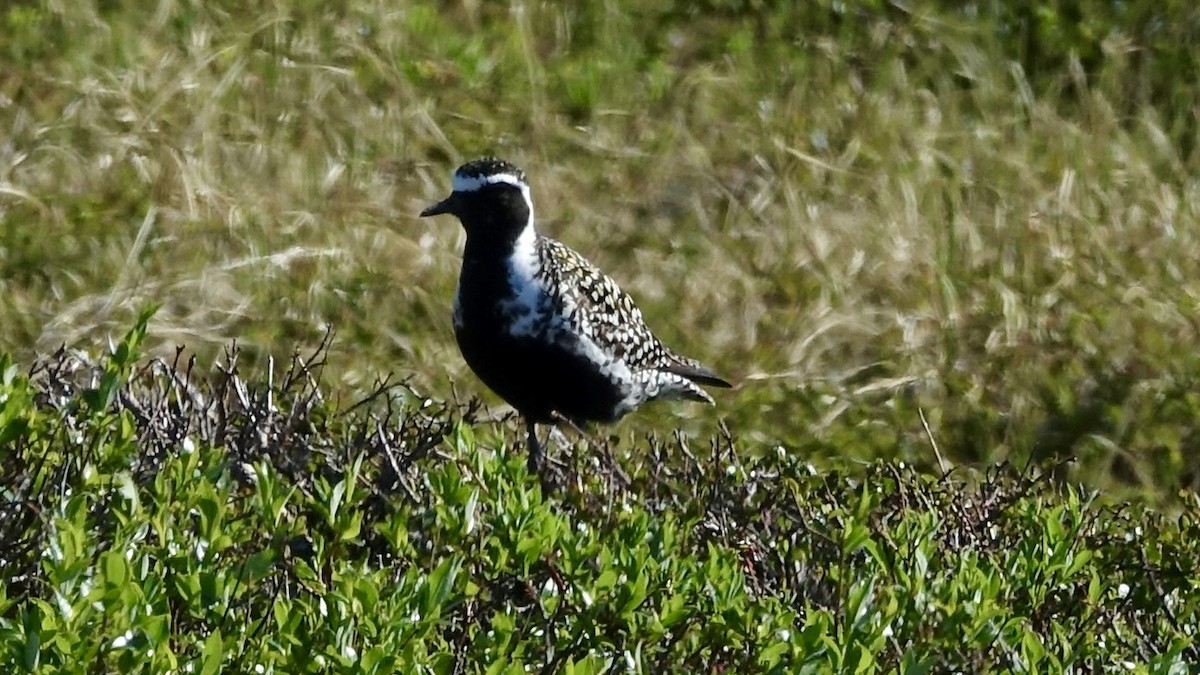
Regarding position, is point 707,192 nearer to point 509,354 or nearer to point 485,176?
point 485,176

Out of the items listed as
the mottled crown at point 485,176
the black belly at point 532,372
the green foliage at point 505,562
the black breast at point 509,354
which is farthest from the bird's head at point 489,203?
the green foliage at point 505,562

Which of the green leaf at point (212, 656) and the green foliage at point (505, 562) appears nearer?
the green leaf at point (212, 656)

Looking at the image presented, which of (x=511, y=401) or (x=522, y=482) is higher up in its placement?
(x=522, y=482)

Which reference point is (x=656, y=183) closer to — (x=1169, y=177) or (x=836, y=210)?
(x=836, y=210)

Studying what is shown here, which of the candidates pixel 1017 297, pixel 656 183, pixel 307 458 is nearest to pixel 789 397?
pixel 1017 297

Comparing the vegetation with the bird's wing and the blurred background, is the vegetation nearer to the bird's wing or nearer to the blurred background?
the blurred background

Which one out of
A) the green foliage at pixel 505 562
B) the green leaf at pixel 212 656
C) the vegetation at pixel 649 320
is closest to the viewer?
the green leaf at pixel 212 656

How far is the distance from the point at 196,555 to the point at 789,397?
4.69 metres

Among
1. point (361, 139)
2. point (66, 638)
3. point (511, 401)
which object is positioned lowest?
point (361, 139)

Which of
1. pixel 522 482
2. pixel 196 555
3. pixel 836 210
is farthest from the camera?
pixel 836 210

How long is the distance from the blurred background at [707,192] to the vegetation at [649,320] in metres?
0.02

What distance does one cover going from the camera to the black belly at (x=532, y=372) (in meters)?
5.93

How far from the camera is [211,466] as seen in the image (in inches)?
A: 144

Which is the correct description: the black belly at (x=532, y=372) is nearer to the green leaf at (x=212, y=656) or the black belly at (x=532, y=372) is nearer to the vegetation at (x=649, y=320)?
the vegetation at (x=649, y=320)
